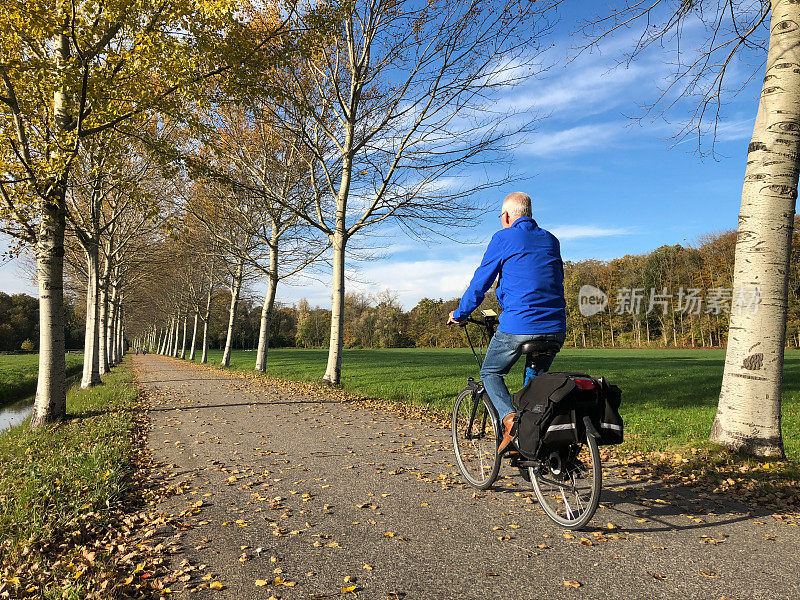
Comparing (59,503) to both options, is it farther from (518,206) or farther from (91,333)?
(91,333)

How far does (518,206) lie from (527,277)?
67 centimetres

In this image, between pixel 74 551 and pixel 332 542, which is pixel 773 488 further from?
pixel 74 551

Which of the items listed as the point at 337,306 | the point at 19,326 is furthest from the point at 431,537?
the point at 19,326

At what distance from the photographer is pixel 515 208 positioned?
4.21 m

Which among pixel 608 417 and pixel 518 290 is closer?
pixel 608 417

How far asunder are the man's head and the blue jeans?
0.97m

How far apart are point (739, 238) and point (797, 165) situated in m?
0.97

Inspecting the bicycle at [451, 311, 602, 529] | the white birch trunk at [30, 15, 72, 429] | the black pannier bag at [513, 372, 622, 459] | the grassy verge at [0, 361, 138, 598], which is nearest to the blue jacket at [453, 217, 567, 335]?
the bicycle at [451, 311, 602, 529]

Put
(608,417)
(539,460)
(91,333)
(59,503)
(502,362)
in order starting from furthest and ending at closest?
(91,333)
(59,503)
(502,362)
(539,460)
(608,417)

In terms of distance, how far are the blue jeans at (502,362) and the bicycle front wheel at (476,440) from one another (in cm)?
24

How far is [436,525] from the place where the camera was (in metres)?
3.85

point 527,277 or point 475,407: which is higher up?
point 527,277

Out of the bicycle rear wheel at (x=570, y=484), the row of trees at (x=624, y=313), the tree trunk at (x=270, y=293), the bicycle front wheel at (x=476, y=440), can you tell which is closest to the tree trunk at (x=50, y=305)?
the bicycle front wheel at (x=476, y=440)

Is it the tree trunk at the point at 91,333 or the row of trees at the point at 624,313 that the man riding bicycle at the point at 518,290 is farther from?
the row of trees at the point at 624,313
